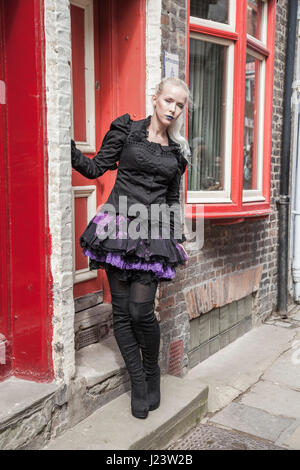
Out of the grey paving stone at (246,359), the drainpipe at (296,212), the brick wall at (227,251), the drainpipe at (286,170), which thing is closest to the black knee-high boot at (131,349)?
the brick wall at (227,251)

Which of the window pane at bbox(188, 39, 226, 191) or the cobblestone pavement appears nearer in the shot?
the cobblestone pavement

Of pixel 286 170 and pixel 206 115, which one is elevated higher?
pixel 206 115

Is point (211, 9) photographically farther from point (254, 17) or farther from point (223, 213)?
point (223, 213)

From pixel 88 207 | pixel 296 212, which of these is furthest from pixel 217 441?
pixel 296 212

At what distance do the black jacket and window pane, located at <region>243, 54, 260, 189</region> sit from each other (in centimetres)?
251

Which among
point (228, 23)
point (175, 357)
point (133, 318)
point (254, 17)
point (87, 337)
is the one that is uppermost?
point (254, 17)

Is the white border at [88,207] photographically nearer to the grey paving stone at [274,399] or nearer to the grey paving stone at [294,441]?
the grey paving stone at [274,399]

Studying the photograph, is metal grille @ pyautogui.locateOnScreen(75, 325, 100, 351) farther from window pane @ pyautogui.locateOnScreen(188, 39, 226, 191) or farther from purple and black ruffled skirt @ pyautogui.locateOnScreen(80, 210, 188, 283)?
window pane @ pyautogui.locateOnScreen(188, 39, 226, 191)

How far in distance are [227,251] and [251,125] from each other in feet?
A: 4.79

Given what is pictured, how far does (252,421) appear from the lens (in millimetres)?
3525

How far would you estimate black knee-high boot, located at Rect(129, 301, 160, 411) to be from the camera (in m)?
2.84

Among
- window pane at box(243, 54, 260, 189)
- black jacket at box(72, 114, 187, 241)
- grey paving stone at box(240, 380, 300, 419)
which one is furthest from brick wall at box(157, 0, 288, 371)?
black jacket at box(72, 114, 187, 241)
